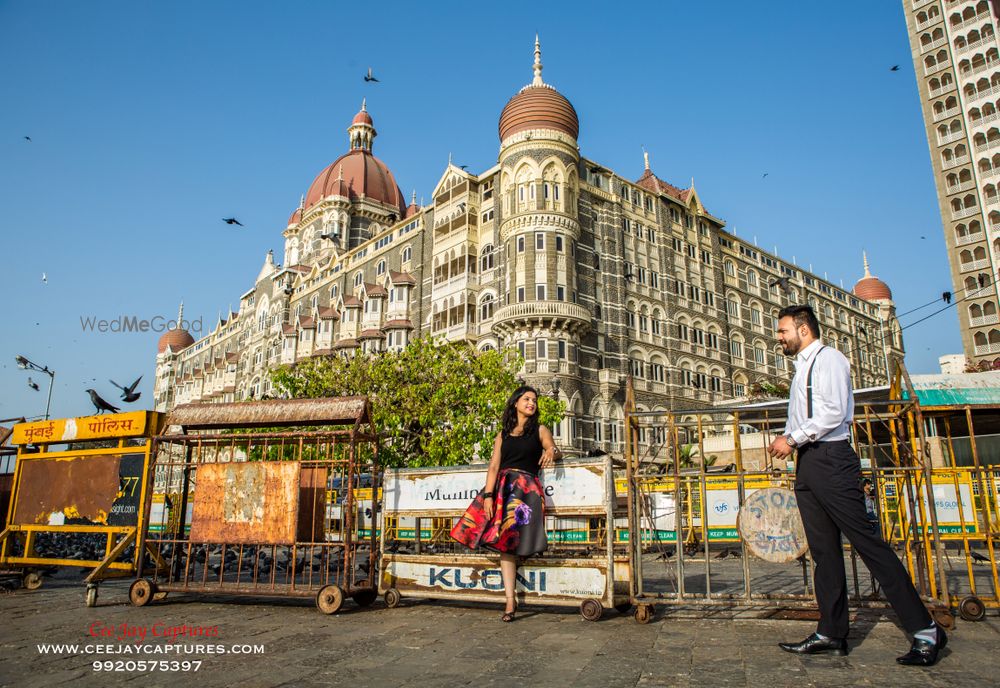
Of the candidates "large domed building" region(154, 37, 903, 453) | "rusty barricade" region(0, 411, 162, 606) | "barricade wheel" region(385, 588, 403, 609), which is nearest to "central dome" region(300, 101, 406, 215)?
"large domed building" region(154, 37, 903, 453)

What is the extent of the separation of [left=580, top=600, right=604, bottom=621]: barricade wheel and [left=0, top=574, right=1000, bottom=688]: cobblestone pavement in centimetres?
8

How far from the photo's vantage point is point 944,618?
546cm

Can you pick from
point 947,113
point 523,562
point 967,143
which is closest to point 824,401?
point 523,562

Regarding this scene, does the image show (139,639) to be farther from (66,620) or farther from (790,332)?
(790,332)

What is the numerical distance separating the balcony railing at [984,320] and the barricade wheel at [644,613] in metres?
48.1

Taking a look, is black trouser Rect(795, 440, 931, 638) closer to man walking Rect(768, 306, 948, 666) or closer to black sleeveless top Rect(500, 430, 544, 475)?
man walking Rect(768, 306, 948, 666)

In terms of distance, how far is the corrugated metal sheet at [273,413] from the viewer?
782 cm

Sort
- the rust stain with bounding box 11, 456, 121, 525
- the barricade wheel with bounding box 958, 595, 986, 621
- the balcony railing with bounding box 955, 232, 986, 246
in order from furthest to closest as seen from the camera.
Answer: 1. the balcony railing with bounding box 955, 232, 986, 246
2. the rust stain with bounding box 11, 456, 121, 525
3. the barricade wheel with bounding box 958, 595, 986, 621

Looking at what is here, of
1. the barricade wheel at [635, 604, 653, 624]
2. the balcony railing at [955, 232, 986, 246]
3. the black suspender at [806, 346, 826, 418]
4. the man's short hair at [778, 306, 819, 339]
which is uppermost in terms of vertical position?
the balcony railing at [955, 232, 986, 246]

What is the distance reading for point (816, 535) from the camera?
4727 millimetres

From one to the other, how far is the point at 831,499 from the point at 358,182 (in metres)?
60.2

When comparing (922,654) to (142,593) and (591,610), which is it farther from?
(142,593)

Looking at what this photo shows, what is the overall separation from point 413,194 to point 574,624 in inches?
2344

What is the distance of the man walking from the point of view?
4.38m
